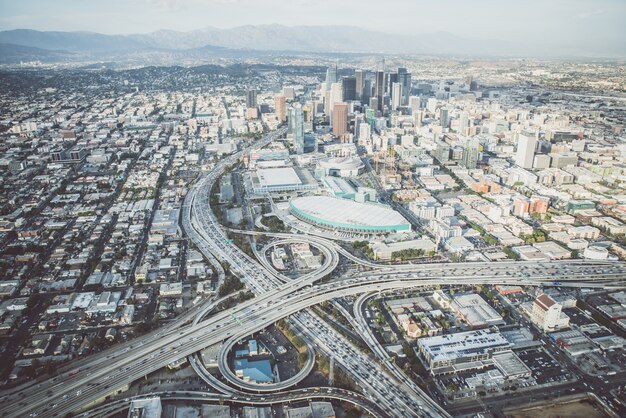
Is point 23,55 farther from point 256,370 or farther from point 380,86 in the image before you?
point 256,370

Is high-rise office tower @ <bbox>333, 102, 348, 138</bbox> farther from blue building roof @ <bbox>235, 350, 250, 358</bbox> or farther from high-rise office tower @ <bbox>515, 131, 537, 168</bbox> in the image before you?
blue building roof @ <bbox>235, 350, 250, 358</bbox>

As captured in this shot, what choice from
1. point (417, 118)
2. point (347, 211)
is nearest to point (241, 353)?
point (347, 211)

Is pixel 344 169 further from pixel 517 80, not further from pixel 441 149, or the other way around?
pixel 517 80

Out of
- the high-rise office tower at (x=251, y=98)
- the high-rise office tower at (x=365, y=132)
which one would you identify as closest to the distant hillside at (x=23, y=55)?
the high-rise office tower at (x=251, y=98)

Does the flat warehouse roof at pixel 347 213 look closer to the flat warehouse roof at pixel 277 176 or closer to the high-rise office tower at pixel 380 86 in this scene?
the flat warehouse roof at pixel 277 176

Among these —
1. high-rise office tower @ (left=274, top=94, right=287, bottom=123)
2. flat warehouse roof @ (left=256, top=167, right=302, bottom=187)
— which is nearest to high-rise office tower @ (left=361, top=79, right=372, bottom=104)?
high-rise office tower @ (left=274, top=94, right=287, bottom=123)

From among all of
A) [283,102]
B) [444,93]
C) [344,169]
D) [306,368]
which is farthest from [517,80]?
[306,368]

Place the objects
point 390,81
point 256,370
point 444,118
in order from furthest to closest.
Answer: point 390,81, point 444,118, point 256,370
